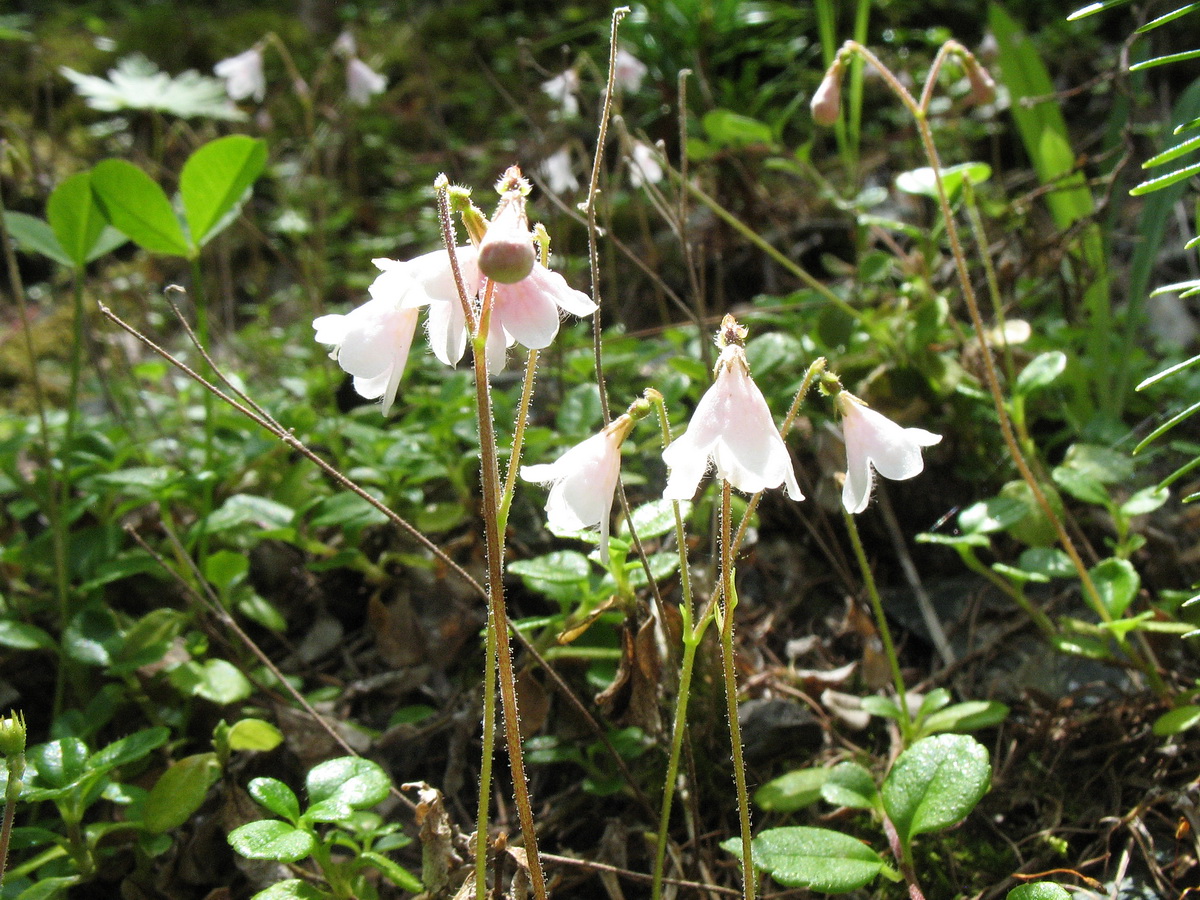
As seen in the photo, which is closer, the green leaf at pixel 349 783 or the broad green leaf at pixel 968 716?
the green leaf at pixel 349 783

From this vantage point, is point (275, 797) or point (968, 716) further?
point (968, 716)

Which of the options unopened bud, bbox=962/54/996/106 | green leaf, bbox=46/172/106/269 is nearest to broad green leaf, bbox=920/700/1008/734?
unopened bud, bbox=962/54/996/106

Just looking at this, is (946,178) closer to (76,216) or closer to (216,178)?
(216,178)

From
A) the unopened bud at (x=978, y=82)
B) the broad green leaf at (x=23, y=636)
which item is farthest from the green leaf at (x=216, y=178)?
the unopened bud at (x=978, y=82)

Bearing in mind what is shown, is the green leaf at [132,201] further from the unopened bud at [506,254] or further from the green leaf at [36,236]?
the unopened bud at [506,254]

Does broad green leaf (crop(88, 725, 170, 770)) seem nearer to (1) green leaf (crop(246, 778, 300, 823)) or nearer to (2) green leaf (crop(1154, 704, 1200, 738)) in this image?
(1) green leaf (crop(246, 778, 300, 823))

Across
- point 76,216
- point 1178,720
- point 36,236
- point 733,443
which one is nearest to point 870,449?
point 733,443
